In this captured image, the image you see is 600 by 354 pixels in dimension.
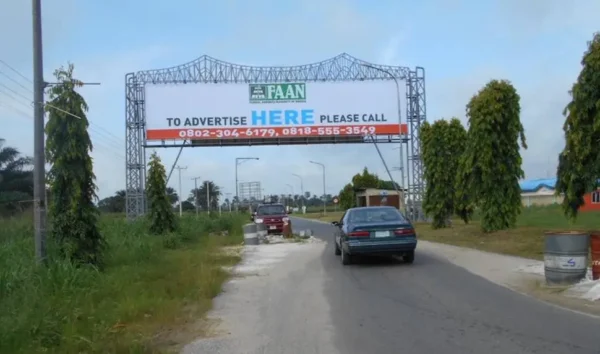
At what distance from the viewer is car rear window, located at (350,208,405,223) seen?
53.9 feet

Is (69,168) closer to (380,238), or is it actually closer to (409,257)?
(380,238)

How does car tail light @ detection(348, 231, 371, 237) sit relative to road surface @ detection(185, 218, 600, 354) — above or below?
above

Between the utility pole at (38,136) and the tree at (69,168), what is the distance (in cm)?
137

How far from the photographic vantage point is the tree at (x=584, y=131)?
16.8 m

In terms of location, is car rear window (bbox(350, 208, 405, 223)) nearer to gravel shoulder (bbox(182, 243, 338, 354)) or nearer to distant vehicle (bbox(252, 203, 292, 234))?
gravel shoulder (bbox(182, 243, 338, 354))

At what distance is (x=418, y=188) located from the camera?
38719 mm

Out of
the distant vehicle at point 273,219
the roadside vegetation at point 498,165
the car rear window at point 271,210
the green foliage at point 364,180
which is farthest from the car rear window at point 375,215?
the green foliage at point 364,180

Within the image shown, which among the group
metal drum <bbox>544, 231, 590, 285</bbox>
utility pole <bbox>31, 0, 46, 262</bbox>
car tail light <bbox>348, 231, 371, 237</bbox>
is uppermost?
utility pole <bbox>31, 0, 46, 262</bbox>

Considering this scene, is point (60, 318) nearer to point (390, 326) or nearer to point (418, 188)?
point (390, 326)

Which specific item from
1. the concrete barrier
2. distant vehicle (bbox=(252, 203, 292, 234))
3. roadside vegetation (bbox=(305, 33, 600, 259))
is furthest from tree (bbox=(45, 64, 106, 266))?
distant vehicle (bbox=(252, 203, 292, 234))

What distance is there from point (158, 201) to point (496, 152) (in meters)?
14.0

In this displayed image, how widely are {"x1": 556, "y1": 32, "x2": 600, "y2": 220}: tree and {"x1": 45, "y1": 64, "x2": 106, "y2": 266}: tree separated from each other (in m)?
12.6

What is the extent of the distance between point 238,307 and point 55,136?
6.00 metres

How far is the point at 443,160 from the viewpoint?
29766 mm
